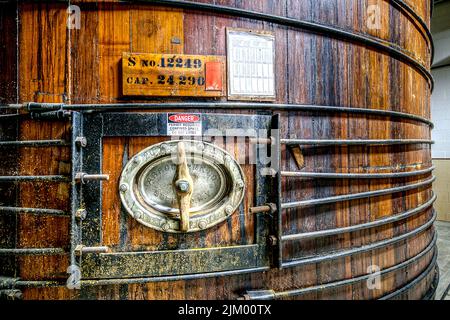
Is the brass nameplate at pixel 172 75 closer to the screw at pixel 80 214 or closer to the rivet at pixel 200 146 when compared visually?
the rivet at pixel 200 146

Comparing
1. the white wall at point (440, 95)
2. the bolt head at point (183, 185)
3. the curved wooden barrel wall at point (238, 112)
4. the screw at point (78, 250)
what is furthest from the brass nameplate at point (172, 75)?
the white wall at point (440, 95)

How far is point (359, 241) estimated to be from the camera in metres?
1.67

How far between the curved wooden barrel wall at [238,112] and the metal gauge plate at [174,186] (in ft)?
0.24

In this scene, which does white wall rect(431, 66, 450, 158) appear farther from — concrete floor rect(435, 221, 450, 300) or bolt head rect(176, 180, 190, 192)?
bolt head rect(176, 180, 190, 192)

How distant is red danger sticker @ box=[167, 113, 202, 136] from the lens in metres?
1.36

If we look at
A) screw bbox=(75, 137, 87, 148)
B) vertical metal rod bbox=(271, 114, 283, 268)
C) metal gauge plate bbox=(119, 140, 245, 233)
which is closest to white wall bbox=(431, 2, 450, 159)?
vertical metal rod bbox=(271, 114, 283, 268)

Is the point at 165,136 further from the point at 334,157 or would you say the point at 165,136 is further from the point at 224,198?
the point at 334,157

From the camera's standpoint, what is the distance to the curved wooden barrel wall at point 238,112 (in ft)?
4.42

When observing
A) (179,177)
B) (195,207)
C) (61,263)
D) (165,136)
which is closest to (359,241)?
(195,207)

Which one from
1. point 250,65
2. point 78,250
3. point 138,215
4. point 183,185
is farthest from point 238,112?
point 78,250

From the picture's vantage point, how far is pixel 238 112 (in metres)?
1.45

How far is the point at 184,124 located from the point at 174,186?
1.11 ft

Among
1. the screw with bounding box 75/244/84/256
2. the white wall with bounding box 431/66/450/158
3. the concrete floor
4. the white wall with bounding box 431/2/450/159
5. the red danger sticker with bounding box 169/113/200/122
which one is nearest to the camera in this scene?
the screw with bounding box 75/244/84/256

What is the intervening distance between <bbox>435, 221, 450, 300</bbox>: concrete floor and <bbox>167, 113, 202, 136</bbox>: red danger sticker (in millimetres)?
2824
